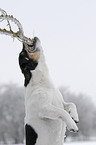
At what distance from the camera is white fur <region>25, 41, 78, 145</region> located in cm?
145

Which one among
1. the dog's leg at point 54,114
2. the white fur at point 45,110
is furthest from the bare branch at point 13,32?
the dog's leg at point 54,114

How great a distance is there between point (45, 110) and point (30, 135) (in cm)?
23

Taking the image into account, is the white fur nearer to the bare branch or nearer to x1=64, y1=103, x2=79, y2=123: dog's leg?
x1=64, y1=103, x2=79, y2=123: dog's leg

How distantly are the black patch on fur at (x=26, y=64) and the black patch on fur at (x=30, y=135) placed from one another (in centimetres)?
32

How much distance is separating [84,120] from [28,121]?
15.7m

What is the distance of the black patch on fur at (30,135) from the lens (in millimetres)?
1532

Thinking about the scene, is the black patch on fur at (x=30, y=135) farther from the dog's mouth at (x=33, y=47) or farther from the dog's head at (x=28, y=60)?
the dog's mouth at (x=33, y=47)

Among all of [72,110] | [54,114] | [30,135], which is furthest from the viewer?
[72,110]

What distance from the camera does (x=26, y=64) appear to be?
5.42 feet

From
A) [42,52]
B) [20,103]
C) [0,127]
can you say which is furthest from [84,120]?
[42,52]

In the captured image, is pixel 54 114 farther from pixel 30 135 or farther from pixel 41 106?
pixel 30 135

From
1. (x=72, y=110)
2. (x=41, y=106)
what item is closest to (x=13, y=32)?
(x=41, y=106)

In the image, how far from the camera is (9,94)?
51.4 ft

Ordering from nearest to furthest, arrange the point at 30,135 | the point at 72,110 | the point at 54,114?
the point at 54,114, the point at 30,135, the point at 72,110
